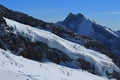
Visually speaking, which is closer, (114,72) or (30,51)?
(30,51)

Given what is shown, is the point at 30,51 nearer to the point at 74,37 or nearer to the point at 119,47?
the point at 74,37

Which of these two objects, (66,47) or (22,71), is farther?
(66,47)

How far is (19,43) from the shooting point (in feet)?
191

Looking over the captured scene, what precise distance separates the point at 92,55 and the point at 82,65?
20.8ft

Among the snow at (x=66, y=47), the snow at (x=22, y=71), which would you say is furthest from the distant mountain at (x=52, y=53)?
the snow at (x=22, y=71)

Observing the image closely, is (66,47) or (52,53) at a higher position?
(66,47)

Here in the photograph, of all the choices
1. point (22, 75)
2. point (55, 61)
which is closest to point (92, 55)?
point (55, 61)

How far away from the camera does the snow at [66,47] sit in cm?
6144

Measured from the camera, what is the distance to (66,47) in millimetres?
64500

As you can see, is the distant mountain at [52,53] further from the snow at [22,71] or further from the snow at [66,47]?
the snow at [22,71]

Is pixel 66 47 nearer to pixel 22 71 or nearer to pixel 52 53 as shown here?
pixel 52 53

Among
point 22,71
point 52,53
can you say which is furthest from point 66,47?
point 22,71

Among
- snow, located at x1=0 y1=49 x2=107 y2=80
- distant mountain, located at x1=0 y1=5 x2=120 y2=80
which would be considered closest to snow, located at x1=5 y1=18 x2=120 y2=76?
distant mountain, located at x1=0 y1=5 x2=120 y2=80

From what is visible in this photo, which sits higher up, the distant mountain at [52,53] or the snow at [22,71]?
the distant mountain at [52,53]
